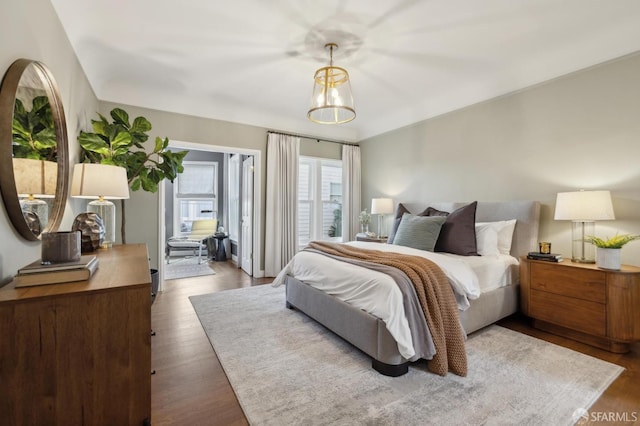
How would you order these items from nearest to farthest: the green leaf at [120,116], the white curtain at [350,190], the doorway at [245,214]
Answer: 1. the green leaf at [120,116]
2. the doorway at [245,214]
3. the white curtain at [350,190]

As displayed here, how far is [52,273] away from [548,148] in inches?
163

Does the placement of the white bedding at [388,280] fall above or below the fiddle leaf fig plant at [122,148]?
below

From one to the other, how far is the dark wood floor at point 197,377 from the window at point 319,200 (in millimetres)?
2678

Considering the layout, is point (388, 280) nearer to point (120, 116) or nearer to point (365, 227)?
point (120, 116)

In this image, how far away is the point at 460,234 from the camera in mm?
3121

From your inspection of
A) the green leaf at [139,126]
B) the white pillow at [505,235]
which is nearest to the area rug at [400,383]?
the white pillow at [505,235]

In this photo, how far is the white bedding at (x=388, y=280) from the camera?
1933 millimetres

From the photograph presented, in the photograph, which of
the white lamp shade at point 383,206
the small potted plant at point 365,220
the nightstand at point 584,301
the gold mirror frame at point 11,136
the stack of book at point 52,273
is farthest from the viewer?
the small potted plant at point 365,220

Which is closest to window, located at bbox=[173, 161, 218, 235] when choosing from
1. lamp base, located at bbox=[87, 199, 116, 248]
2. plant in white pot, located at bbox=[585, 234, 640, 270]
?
lamp base, located at bbox=[87, 199, 116, 248]

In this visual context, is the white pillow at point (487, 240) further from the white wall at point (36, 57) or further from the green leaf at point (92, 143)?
the green leaf at point (92, 143)

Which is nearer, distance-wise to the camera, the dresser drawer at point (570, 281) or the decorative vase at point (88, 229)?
the decorative vase at point (88, 229)

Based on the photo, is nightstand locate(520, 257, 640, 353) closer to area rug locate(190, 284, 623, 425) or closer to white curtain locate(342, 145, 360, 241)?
area rug locate(190, 284, 623, 425)

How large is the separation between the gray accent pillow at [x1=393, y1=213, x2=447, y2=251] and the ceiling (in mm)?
1754

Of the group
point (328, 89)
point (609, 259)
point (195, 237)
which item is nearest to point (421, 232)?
point (609, 259)
